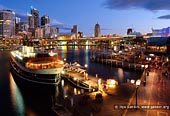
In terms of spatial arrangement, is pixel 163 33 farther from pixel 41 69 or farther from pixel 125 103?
pixel 125 103

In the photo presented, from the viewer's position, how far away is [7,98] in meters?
38.2

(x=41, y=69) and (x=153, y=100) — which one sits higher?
(x=41, y=69)

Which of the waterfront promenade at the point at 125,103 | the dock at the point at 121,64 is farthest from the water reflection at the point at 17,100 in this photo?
the dock at the point at 121,64

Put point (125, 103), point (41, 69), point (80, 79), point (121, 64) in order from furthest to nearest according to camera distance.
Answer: point (121, 64) → point (41, 69) → point (80, 79) → point (125, 103)

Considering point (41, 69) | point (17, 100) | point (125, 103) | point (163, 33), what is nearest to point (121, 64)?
point (41, 69)

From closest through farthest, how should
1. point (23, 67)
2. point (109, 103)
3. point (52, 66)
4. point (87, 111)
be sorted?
point (87, 111) < point (109, 103) < point (52, 66) < point (23, 67)

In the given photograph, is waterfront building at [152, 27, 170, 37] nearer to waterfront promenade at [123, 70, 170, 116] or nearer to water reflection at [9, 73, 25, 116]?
water reflection at [9, 73, 25, 116]

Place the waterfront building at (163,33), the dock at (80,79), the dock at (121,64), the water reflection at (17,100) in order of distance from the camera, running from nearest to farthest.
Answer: the water reflection at (17,100)
the dock at (80,79)
the dock at (121,64)
the waterfront building at (163,33)

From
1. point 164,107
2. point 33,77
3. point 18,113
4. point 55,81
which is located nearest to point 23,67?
point 33,77

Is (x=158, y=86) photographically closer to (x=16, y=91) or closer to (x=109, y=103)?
(x=109, y=103)

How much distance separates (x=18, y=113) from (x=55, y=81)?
1372 centimetres

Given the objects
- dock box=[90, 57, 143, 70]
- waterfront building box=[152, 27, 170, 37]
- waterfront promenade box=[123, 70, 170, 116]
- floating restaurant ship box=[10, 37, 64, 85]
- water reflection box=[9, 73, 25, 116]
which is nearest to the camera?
waterfront promenade box=[123, 70, 170, 116]

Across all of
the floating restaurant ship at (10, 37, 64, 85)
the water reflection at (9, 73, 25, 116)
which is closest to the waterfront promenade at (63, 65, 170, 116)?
the water reflection at (9, 73, 25, 116)

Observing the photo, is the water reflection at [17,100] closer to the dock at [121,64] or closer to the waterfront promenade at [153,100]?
the waterfront promenade at [153,100]
